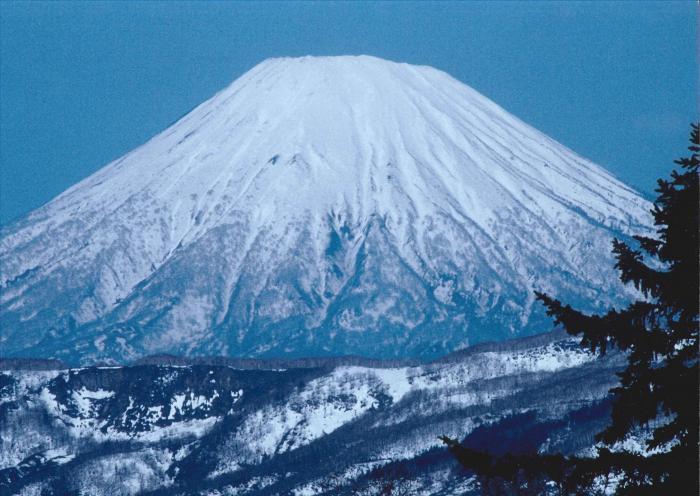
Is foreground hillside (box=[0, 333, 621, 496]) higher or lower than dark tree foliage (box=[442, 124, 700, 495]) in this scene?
higher

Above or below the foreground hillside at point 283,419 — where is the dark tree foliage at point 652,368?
below

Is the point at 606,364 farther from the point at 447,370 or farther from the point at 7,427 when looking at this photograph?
the point at 7,427

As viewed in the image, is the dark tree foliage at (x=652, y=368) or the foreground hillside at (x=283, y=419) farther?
the foreground hillside at (x=283, y=419)

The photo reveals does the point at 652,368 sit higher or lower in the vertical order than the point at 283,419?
lower

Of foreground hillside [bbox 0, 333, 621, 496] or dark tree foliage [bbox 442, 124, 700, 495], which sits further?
foreground hillside [bbox 0, 333, 621, 496]

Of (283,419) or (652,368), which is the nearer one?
(652,368)
